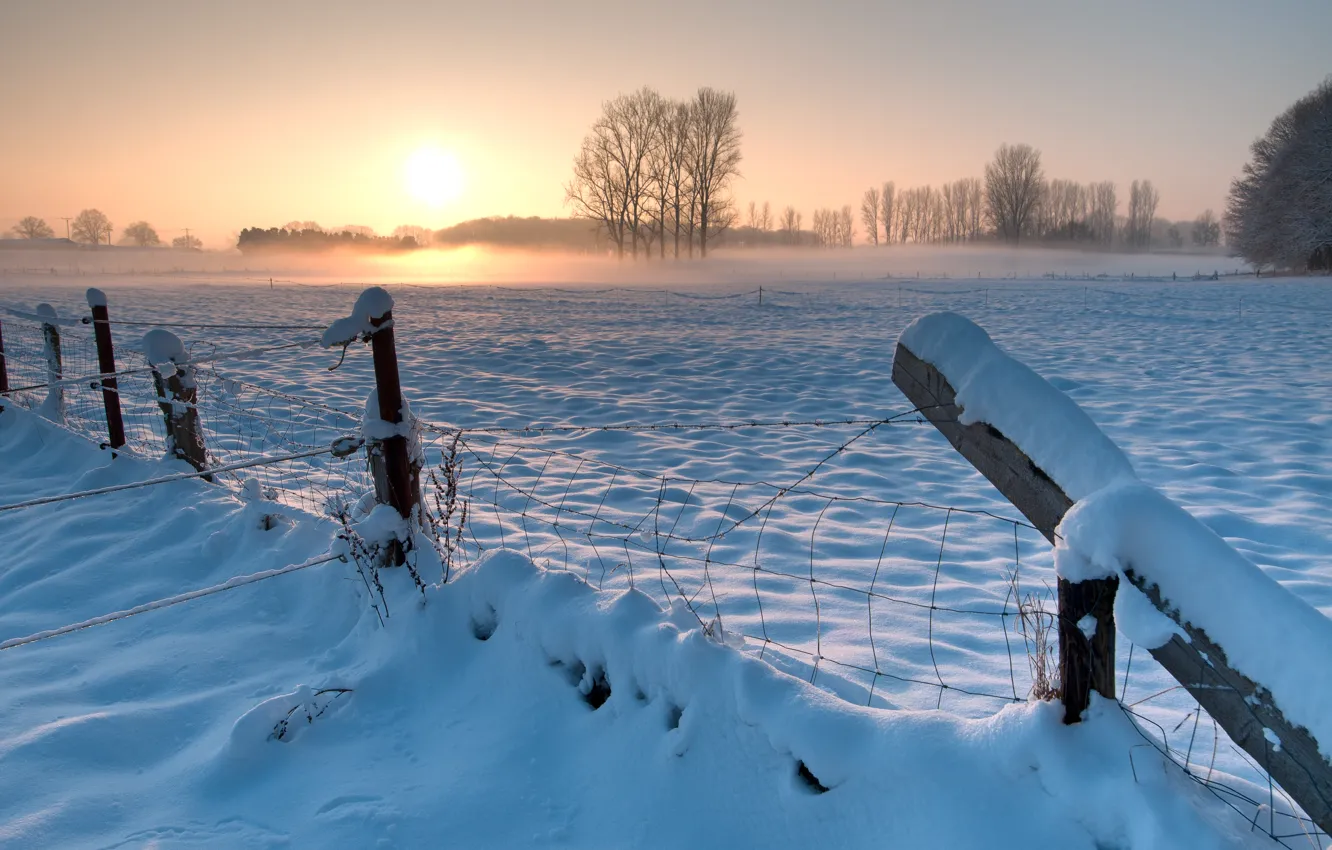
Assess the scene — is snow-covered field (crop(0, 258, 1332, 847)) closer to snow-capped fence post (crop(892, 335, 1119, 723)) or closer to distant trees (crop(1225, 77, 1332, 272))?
snow-capped fence post (crop(892, 335, 1119, 723))

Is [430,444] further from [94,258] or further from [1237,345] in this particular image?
[94,258]

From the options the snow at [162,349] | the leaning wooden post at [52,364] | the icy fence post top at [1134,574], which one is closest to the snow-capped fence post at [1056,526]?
the icy fence post top at [1134,574]

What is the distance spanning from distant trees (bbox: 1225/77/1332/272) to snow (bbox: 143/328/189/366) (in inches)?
2077

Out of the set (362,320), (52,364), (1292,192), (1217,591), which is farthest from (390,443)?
(1292,192)

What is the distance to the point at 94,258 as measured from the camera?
6744 cm

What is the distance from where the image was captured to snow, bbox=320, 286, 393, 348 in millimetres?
3479

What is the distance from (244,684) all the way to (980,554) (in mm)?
4103

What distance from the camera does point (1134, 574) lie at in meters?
1.66

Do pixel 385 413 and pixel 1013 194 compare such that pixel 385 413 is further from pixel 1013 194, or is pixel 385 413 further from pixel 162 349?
pixel 1013 194

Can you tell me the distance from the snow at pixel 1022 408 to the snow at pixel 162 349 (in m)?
5.45

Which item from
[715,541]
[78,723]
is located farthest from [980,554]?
[78,723]

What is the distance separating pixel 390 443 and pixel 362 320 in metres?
0.58

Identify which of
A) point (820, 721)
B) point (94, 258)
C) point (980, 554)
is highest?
point (94, 258)

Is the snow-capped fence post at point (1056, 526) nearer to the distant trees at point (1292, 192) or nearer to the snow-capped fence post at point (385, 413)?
the snow-capped fence post at point (385, 413)
